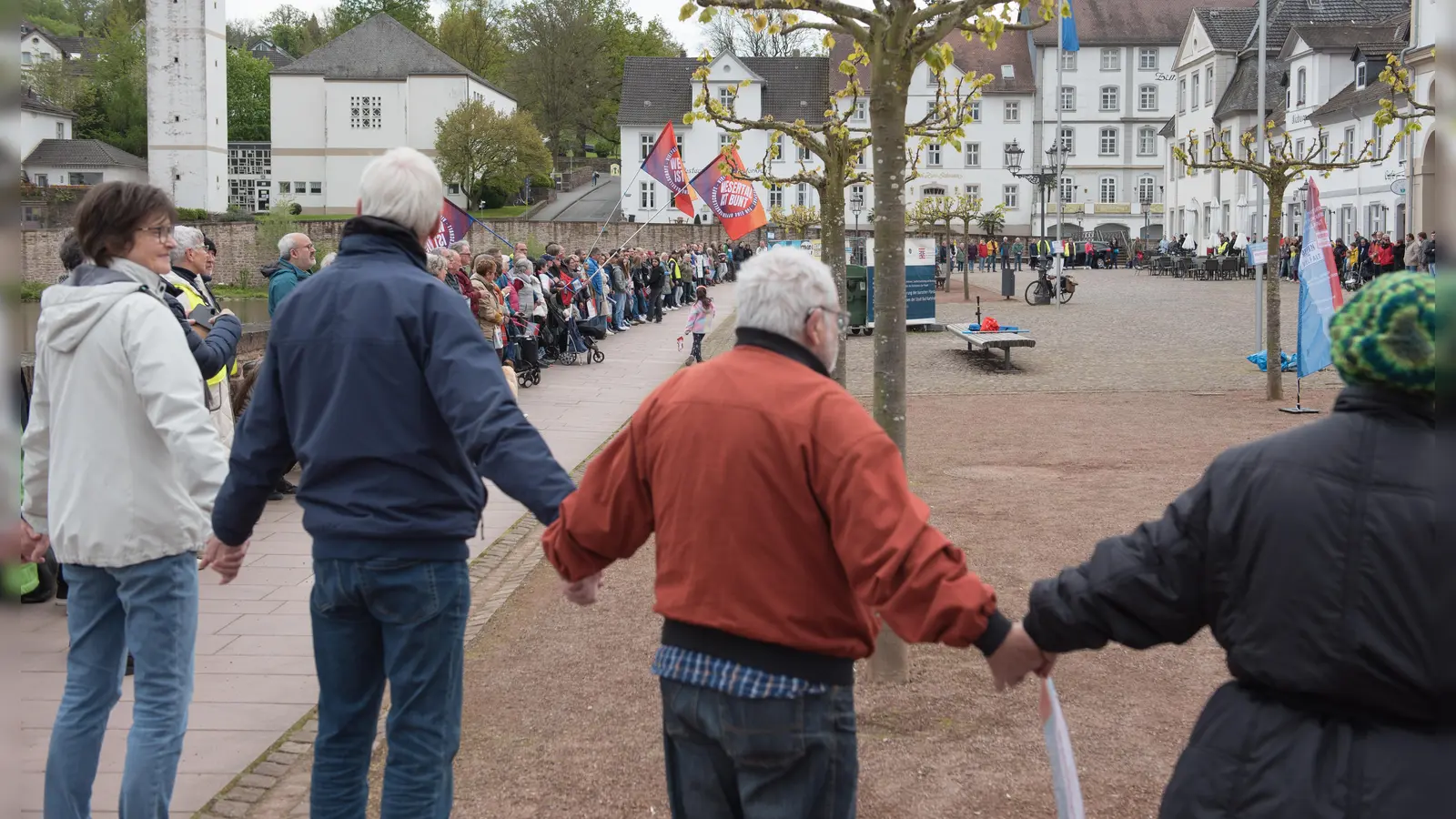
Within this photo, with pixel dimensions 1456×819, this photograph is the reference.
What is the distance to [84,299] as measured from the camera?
13.8 ft

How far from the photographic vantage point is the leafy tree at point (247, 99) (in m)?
110

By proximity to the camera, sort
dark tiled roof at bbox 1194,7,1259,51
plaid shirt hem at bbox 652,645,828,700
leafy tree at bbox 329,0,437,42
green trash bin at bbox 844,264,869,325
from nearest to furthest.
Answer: plaid shirt hem at bbox 652,645,828,700
green trash bin at bbox 844,264,869,325
dark tiled roof at bbox 1194,7,1259,51
leafy tree at bbox 329,0,437,42

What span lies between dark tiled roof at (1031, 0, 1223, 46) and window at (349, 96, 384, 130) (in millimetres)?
44714

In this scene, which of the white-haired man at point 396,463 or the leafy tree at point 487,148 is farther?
the leafy tree at point 487,148

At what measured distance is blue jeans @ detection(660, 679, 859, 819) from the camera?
3154 mm

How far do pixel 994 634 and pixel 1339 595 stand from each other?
0.87 meters

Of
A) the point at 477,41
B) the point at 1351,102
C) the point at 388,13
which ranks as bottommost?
the point at 1351,102

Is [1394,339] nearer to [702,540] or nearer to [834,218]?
[702,540]

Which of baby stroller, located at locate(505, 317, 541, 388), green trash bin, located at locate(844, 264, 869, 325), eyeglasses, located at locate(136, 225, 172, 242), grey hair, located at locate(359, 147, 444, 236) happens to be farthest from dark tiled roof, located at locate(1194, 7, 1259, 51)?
grey hair, located at locate(359, 147, 444, 236)

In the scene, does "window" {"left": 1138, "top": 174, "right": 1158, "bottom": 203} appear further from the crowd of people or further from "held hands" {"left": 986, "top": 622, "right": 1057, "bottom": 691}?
"held hands" {"left": 986, "top": 622, "right": 1057, "bottom": 691}

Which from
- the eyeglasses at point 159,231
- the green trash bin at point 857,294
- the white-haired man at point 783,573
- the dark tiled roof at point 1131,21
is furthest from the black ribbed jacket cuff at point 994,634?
the dark tiled roof at point 1131,21

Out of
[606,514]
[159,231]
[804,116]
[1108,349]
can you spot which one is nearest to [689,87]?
[804,116]

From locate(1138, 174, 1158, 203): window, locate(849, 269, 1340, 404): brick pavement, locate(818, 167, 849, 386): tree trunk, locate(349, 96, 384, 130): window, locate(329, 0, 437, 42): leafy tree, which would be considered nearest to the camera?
locate(818, 167, 849, 386): tree trunk

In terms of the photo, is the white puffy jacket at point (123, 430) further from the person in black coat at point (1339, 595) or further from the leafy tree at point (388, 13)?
the leafy tree at point (388, 13)
